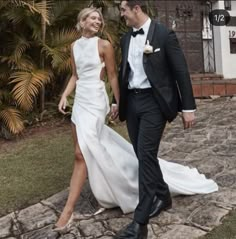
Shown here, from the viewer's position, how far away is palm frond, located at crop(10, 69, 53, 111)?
7.34 metres

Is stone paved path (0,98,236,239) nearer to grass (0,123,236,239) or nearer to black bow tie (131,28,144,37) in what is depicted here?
grass (0,123,236,239)

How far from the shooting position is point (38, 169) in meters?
5.72

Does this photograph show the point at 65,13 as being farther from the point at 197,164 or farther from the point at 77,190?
the point at 77,190

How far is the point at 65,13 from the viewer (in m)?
8.35

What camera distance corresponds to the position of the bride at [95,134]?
Result: 395cm

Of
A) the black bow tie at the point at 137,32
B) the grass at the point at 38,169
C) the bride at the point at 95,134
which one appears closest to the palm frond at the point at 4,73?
the grass at the point at 38,169

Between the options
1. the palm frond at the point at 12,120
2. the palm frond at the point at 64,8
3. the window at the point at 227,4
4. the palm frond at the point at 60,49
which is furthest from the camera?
the window at the point at 227,4

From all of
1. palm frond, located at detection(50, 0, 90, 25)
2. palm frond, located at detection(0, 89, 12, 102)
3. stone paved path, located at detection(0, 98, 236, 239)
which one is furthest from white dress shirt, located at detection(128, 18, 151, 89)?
palm frond, located at detection(50, 0, 90, 25)

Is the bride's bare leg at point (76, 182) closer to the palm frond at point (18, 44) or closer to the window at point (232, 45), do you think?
the palm frond at point (18, 44)

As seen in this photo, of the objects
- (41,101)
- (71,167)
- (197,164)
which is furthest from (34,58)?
(197,164)

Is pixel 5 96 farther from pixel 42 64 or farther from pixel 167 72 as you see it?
pixel 167 72

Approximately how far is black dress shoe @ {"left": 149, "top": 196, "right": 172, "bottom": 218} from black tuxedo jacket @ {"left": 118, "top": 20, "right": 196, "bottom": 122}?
826 millimetres

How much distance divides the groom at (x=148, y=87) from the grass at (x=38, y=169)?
61cm

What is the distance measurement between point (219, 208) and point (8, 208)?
203cm
